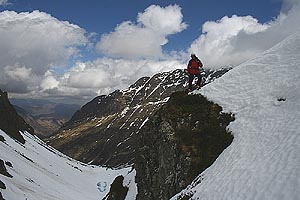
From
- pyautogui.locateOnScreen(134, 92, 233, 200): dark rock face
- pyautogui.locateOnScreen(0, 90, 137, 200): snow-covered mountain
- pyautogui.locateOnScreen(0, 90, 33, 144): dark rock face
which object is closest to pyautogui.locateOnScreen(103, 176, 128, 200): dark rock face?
pyautogui.locateOnScreen(0, 90, 137, 200): snow-covered mountain

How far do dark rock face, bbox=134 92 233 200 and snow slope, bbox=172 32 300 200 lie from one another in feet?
4.17

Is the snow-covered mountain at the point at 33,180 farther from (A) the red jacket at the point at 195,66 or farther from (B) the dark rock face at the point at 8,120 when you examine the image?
(A) the red jacket at the point at 195,66

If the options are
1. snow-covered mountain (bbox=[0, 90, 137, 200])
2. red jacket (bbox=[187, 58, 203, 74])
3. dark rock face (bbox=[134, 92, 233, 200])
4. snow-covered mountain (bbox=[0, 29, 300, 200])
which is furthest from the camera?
snow-covered mountain (bbox=[0, 90, 137, 200])

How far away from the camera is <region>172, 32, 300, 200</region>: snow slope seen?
14905 millimetres

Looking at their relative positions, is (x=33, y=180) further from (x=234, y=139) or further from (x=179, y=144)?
(x=234, y=139)

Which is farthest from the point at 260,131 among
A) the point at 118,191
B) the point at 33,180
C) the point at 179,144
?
the point at 33,180

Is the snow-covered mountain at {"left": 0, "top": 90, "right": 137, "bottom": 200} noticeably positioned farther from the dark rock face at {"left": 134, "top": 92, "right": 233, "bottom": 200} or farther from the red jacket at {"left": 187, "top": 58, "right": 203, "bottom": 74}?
the red jacket at {"left": 187, "top": 58, "right": 203, "bottom": 74}

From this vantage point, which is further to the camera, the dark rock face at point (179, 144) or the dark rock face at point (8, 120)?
the dark rock face at point (8, 120)

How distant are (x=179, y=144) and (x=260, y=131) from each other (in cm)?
776

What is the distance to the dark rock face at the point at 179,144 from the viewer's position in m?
25.1

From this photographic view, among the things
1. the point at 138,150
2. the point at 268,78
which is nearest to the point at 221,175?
the point at 268,78

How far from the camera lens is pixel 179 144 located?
27.4m

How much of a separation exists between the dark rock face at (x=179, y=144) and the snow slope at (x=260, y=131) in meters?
1.27

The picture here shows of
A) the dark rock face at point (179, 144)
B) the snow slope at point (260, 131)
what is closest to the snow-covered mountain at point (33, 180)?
the dark rock face at point (179, 144)
